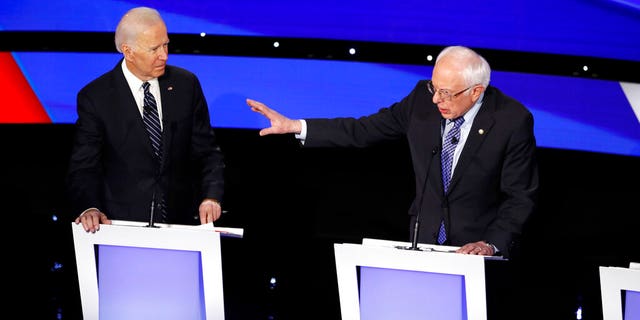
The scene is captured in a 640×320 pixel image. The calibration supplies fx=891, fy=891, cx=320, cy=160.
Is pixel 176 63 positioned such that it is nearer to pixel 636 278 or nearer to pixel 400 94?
pixel 400 94

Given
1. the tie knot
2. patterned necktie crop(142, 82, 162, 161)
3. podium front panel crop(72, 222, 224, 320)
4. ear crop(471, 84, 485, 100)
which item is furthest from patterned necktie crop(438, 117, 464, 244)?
patterned necktie crop(142, 82, 162, 161)

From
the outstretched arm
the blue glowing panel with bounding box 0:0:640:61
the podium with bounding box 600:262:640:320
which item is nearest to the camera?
the podium with bounding box 600:262:640:320

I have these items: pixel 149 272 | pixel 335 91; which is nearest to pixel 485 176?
pixel 149 272

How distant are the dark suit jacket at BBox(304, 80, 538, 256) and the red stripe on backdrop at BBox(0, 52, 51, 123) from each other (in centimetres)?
250

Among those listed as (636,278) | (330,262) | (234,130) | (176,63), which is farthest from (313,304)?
(636,278)

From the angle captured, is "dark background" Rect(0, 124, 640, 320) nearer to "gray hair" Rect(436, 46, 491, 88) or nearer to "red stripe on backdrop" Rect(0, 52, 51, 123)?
"red stripe on backdrop" Rect(0, 52, 51, 123)

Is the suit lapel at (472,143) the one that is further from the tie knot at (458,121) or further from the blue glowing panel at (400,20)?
the blue glowing panel at (400,20)

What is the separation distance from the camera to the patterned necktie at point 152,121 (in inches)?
143

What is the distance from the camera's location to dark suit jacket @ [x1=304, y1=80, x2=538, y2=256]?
330 cm

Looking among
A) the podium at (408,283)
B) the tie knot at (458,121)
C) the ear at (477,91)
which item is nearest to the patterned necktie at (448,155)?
the tie knot at (458,121)

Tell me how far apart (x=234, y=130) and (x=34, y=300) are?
4.49 ft

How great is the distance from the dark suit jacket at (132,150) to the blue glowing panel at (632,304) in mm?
1798

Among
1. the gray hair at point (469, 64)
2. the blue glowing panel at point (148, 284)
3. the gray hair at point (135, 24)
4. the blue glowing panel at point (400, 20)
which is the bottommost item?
the blue glowing panel at point (148, 284)

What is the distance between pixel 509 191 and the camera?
3326 mm
